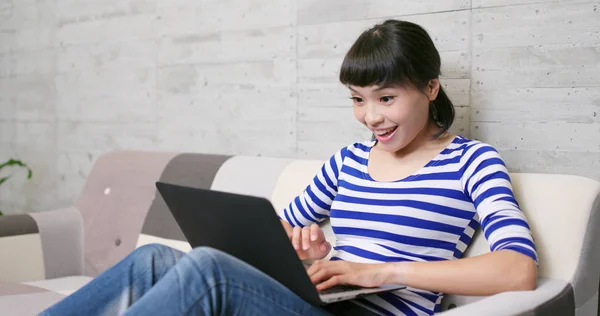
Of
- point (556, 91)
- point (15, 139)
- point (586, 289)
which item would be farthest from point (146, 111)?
point (586, 289)

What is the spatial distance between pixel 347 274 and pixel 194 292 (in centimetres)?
32

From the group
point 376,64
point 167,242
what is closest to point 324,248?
point 376,64

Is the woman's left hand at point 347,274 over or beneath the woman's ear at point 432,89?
beneath

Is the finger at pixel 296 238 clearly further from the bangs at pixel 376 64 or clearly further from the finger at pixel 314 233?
the bangs at pixel 376 64

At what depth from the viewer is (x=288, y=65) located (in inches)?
88.3

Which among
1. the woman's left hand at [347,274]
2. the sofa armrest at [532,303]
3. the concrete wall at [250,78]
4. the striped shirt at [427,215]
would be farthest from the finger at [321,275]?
the concrete wall at [250,78]

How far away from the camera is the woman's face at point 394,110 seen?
4.77ft

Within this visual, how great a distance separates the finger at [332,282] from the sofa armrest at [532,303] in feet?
0.76

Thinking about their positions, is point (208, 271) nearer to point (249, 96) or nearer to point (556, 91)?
point (556, 91)

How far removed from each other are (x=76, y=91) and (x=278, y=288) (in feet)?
7.08

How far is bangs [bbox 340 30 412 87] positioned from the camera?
1.43m

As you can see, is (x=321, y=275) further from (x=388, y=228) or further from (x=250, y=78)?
(x=250, y=78)

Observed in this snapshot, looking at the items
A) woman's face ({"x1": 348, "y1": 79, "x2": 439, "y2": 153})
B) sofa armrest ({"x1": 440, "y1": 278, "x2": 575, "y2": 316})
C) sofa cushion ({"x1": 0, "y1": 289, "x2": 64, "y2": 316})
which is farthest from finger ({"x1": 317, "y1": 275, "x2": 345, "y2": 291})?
sofa cushion ({"x1": 0, "y1": 289, "x2": 64, "y2": 316})

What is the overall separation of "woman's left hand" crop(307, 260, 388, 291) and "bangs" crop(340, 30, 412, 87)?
38cm
